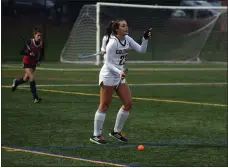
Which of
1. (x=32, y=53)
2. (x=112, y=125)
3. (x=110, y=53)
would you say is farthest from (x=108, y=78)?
(x=32, y=53)

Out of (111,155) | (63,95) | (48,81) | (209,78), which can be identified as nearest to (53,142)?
(111,155)

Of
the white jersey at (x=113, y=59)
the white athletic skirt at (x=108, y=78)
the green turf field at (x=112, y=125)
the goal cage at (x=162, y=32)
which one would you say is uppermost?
the white jersey at (x=113, y=59)

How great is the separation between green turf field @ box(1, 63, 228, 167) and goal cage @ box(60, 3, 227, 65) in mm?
10978

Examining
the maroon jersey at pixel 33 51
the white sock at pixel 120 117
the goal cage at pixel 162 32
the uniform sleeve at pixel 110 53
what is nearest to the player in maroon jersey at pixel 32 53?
the maroon jersey at pixel 33 51

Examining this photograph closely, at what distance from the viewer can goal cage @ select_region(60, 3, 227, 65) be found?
32938 millimetres

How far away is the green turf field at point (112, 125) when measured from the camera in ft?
31.1

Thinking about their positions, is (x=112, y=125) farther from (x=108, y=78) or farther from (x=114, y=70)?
(x=114, y=70)

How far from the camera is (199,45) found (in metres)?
35.5

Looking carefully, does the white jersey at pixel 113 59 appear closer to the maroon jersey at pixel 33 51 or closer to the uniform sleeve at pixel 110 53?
the uniform sleeve at pixel 110 53

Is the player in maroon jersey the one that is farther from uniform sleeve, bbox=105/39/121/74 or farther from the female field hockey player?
uniform sleeve, bbox=105/39/121/74

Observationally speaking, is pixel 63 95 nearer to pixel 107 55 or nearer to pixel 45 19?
pixel 107 55

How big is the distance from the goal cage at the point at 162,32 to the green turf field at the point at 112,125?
36.0 feet

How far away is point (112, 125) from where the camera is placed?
12.9 metres

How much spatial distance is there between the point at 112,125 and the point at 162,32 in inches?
932
